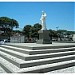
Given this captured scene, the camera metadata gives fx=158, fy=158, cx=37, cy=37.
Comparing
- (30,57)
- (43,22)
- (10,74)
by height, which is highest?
(43,22)

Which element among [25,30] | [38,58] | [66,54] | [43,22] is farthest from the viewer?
[25,30]

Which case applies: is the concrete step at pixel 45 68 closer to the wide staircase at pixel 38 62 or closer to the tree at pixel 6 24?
the wide staircase at pixel 38 62

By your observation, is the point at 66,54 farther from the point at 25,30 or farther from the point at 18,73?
the point at 25,30

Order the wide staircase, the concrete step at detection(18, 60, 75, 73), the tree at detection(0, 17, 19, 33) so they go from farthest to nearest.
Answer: the tree at detection(0, 17, 19, 33) < the wide staircase < the concrete step at detection(18, 60, 75, 73)

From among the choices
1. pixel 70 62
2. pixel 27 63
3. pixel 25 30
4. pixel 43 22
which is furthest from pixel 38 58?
pixel 25 30

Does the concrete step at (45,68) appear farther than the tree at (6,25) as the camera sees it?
No

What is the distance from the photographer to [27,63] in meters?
6.70

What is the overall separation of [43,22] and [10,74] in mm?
9007

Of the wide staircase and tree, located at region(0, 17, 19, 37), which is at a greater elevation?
tree, located at region(0, 17, 19, 37)

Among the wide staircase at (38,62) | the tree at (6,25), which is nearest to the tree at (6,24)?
the tree at (6,25)

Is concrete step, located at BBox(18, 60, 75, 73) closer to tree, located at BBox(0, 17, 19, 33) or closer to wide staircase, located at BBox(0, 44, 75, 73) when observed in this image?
wide staircase, located at BBox(0, 44, 75, 73)

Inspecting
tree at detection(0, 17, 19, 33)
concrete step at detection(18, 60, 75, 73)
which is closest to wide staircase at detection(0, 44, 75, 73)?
concrete step at detection(18, 60, 75, 73)

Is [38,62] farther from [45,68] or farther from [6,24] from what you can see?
[6,24]

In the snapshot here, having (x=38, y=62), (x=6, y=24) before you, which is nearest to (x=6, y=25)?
(x=6, y=24)
